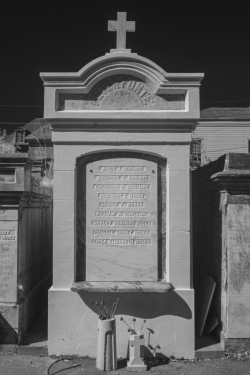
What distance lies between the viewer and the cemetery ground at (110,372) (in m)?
4.91

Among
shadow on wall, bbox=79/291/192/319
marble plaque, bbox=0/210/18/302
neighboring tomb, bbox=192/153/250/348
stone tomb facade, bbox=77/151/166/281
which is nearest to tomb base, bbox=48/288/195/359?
shadow on wall, bbox=79/291/192/319

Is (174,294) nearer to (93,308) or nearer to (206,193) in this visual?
(93,308)

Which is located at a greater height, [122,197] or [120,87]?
[120,87]

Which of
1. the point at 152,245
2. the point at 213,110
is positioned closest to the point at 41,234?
the point at 152,245

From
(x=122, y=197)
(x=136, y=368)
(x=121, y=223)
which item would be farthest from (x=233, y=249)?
(x=136, y=368)

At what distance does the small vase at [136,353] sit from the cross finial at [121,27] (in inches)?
163

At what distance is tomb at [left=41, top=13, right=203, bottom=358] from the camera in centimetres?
541

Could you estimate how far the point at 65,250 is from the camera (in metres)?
5.48

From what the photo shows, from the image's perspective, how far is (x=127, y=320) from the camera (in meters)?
5.42

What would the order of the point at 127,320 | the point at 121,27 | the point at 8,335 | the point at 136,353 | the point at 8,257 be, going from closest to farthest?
the point at 136,353 < the point at 127,320 < the point at 8,335 < the point at 8,257 < the point at 121,27

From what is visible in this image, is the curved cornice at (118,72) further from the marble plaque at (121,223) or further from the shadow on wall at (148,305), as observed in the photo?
the shadow on wall at (148,305)

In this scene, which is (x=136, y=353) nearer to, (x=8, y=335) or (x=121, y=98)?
(x=8, y=335)

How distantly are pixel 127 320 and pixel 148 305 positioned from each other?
1.19 ft

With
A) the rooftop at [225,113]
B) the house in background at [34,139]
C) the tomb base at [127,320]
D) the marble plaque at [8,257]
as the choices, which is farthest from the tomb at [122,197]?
the house in background at [34,139]
